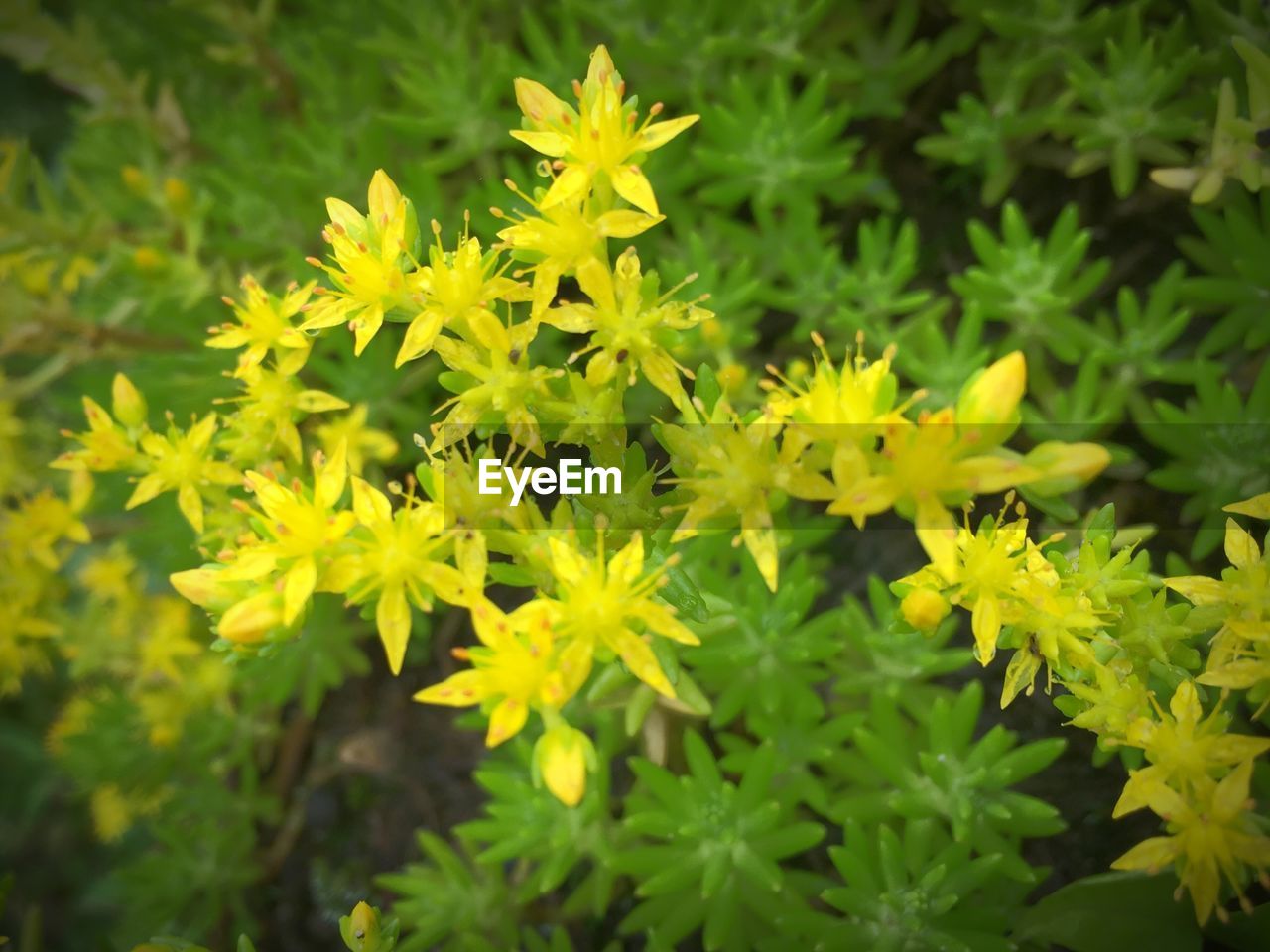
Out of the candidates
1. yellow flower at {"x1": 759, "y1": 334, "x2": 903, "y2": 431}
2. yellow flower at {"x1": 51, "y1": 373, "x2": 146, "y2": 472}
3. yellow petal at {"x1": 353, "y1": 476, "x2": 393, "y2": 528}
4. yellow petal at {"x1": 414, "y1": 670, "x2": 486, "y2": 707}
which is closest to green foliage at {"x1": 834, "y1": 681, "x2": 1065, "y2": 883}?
yellow flower at {"x1": 759, "y1": 334, "x2": 903, "y2": 431}

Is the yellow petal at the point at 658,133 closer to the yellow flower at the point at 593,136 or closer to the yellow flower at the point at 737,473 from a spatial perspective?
the yellow flower at the point at 593,136

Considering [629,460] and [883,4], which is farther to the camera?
[883,4]

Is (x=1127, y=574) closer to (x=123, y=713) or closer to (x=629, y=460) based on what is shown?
(x=629, y=460)

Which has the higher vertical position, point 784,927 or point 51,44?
point 51,44

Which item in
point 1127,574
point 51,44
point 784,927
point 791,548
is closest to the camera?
point 1127,574

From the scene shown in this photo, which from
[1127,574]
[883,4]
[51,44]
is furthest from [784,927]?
[51,44]

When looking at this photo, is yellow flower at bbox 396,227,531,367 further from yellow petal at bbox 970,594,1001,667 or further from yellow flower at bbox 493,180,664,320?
yellow petal at bbox 970,594,1001,667
